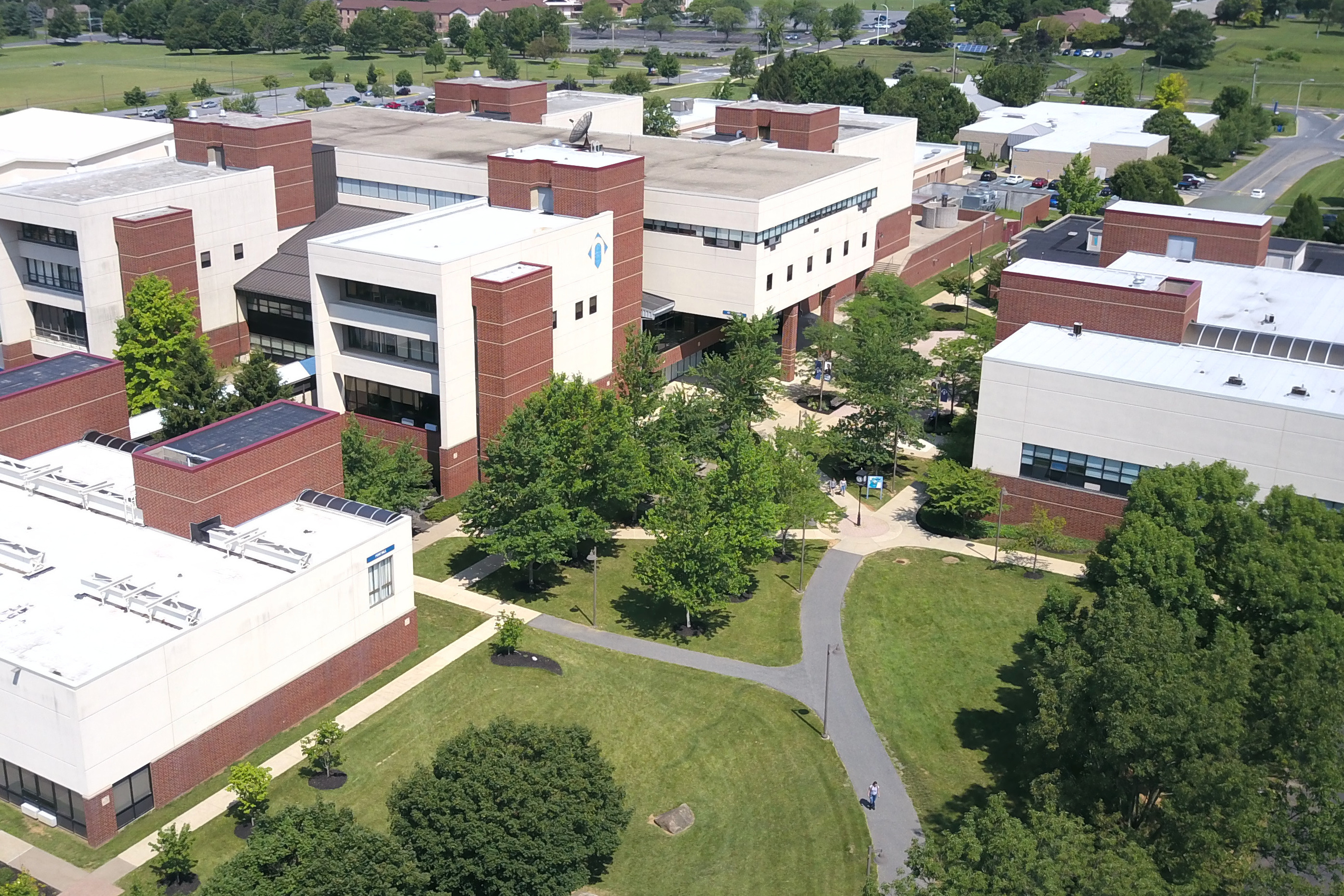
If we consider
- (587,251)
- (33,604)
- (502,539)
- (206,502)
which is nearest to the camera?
(33,604)

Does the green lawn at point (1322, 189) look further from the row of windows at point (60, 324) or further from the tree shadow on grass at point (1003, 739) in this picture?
the row of windows at point (60, 324)

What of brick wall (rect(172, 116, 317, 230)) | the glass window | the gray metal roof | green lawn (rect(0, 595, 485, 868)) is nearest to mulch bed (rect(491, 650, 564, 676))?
green lawn (rect(0, 595, 485, 868))

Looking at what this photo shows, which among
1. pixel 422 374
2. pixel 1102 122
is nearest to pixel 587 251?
pixel 422 374

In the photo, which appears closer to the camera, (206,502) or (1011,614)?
(206,502)

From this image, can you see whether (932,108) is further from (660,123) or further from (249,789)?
(249,789)

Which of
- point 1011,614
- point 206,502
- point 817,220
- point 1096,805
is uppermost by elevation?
point 817,220

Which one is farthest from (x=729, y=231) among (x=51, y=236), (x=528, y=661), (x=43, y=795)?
(x=43, y=795)

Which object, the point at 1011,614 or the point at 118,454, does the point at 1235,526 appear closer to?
the point at 1011,614

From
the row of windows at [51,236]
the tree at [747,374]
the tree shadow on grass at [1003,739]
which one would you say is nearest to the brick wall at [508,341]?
the tree at [747,374]
